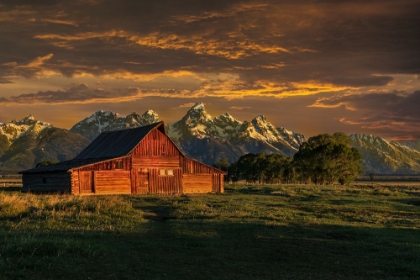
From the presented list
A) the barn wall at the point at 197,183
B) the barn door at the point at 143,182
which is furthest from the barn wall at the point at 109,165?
the barn wall at the point at 197,183

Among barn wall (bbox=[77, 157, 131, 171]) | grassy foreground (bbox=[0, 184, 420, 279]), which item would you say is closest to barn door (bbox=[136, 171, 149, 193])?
barn wall (bbox=[77, 157, 131, 171])

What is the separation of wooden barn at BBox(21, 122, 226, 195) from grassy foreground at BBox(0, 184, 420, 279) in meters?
26.0

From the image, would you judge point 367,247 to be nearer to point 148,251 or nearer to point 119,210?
point 148,251

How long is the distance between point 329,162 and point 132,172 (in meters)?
55.4

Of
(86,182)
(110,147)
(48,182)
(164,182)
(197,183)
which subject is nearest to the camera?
(86,182)

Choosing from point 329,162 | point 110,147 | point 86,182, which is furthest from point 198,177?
point 329,162

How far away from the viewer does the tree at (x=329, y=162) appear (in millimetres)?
107375

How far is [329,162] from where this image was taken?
107 metres

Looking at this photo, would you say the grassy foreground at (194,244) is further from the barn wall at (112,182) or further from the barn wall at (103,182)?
the barn wall at (112,182)

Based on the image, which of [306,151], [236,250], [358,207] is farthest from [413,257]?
[306,151]

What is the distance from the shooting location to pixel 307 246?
22.3 meters

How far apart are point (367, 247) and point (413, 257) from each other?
2.44m

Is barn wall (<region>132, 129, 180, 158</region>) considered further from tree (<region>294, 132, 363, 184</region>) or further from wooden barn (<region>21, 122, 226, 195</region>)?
tree (<region>294, 132, 363, 184</region>)

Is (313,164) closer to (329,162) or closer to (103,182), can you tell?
(329,162)
